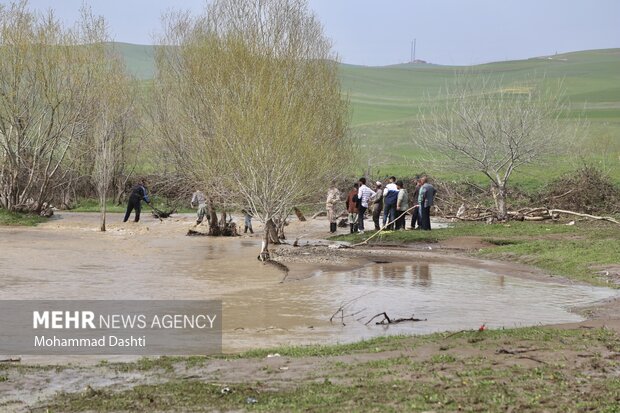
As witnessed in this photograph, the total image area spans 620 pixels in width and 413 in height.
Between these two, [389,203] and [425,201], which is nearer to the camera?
[425,201]

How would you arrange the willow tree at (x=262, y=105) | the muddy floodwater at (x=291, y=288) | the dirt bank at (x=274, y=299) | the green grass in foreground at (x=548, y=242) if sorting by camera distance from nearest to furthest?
the dirt bank at (x=274, y=299), the muddy floodwater at (x=291, y=288), the green grass in foreground at (x=548, y=242), the willow tree at (x=262, y=105)

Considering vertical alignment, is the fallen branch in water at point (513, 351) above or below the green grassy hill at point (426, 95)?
below

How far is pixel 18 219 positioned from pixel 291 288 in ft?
70.8

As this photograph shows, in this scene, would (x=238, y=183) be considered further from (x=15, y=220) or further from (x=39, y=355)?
(x=15, y=220)

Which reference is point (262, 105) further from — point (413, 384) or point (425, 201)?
point (413, 384)

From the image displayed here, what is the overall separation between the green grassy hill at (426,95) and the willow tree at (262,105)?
29.2 feet

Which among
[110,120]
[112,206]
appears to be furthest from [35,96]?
[112,206]

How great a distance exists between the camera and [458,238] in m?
29.0

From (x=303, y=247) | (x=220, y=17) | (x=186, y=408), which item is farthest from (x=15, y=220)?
(x=186, y=408)

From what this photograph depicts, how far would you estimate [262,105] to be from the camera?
25484 millimetres

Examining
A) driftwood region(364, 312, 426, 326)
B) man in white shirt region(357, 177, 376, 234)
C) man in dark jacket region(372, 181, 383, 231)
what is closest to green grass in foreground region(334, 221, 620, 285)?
man in white shirt region(357, 177, 376, 234)

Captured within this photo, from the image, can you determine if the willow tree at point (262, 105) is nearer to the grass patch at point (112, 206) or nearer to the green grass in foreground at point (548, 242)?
the green grass in foreground at point (548, 242)

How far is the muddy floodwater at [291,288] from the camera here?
14.9m

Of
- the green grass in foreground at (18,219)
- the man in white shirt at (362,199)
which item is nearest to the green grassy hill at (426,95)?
the green grass in foreground at (18,219)
